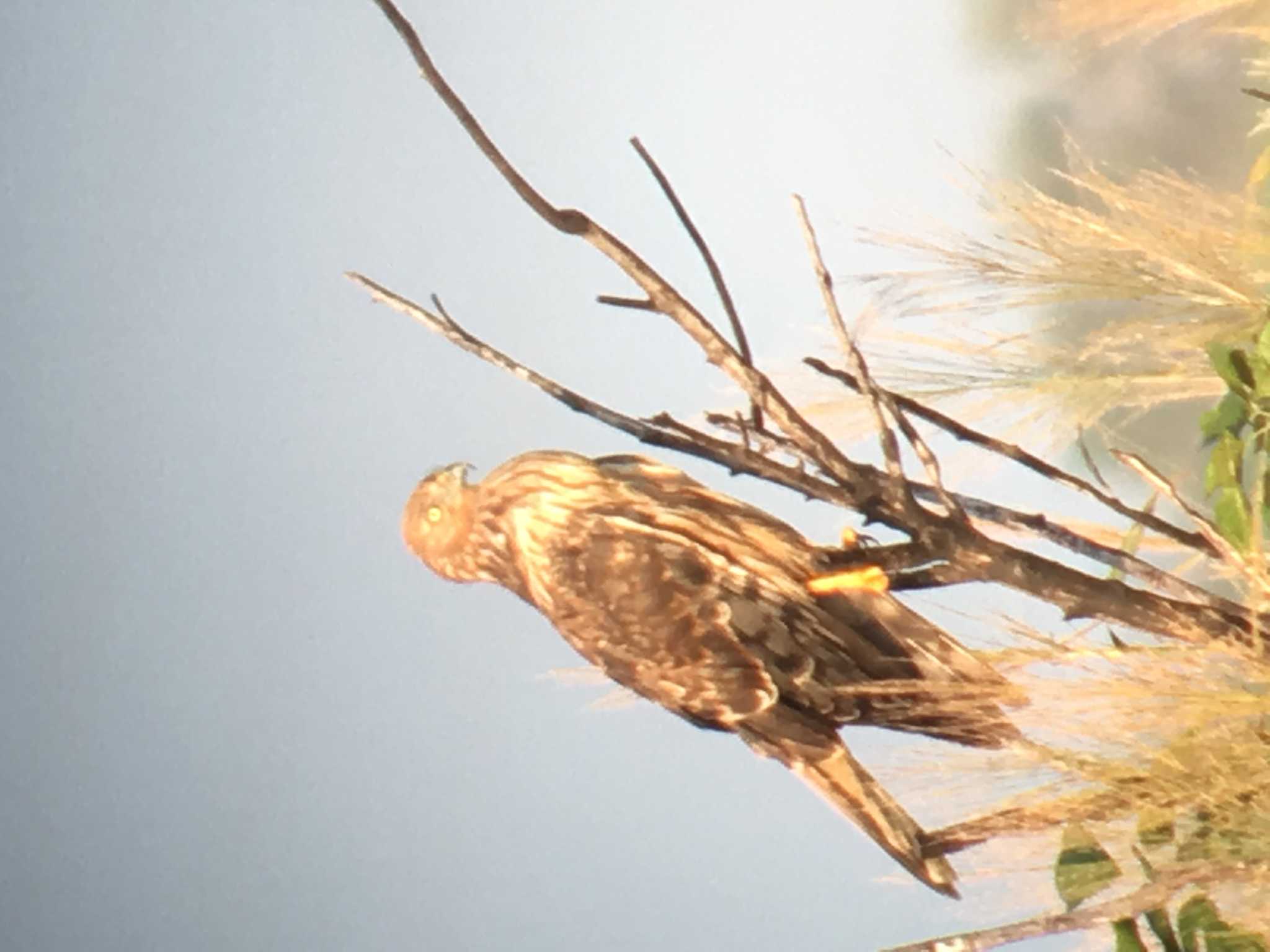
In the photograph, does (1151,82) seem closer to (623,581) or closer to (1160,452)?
(1160,452)

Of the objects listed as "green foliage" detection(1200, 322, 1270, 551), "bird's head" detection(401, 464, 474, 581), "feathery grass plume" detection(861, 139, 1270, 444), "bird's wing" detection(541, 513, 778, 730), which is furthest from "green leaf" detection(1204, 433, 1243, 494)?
"bird's head" detection(401, 464, 474, 581)

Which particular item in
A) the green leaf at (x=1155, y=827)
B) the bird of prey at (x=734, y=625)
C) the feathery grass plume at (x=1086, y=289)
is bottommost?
the green leaf at (x=1155, y=827)

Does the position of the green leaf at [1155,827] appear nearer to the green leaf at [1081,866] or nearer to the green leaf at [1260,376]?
the green leaf at [1081,866]

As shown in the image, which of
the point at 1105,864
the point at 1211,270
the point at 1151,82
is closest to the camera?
the point at 1105,864

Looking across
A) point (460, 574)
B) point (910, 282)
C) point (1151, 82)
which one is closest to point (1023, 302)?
point (910, 282)

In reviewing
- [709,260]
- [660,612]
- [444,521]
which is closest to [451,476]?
[444,521]

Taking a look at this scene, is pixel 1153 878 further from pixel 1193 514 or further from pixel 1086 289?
pixel 1086 289

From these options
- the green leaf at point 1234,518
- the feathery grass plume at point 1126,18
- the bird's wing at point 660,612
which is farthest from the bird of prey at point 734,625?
the feathery grass plume at point 1126,18
